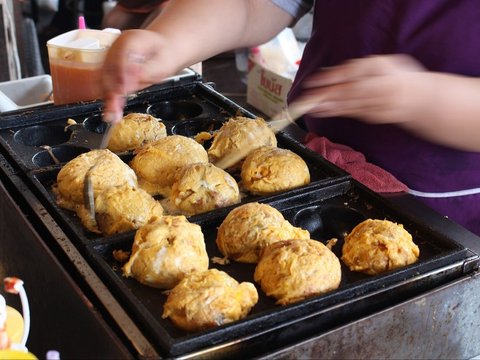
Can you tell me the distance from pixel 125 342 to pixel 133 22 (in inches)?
119

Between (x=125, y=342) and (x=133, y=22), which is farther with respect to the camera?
(x=133, y=22)

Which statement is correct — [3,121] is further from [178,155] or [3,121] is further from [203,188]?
[203,188]

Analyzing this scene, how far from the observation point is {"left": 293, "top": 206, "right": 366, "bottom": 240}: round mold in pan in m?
1.45

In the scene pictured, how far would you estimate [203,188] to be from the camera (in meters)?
1.41

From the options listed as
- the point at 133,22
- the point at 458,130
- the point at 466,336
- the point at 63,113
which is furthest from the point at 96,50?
the point at 133,22

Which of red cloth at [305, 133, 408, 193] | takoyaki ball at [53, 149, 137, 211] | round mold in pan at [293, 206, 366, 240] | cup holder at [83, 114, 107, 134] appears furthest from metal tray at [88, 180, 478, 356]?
cup holder at [83, 114, 107, 134]

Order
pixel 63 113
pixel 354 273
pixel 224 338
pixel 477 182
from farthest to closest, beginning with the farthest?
pixel 63 113
pixel 477 182
pixel 354 273
pixel 224 338

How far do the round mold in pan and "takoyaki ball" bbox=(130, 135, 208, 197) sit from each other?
30 cm

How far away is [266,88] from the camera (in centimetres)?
413

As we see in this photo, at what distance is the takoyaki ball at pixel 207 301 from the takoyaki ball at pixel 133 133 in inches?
25.7

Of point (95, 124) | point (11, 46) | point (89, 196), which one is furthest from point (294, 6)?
point (11, 46)

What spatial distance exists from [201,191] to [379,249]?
1.34 ft

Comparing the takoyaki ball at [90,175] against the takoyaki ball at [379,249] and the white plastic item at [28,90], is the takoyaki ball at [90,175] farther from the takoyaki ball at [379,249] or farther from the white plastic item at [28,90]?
the white plastic item at [28,90]

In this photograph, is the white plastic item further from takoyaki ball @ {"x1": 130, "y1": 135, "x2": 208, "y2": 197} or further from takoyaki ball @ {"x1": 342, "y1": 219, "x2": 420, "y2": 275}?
takoyaki ball @ {"x1": 342, "y1": 219, "x2": 420, "y2": 275}
